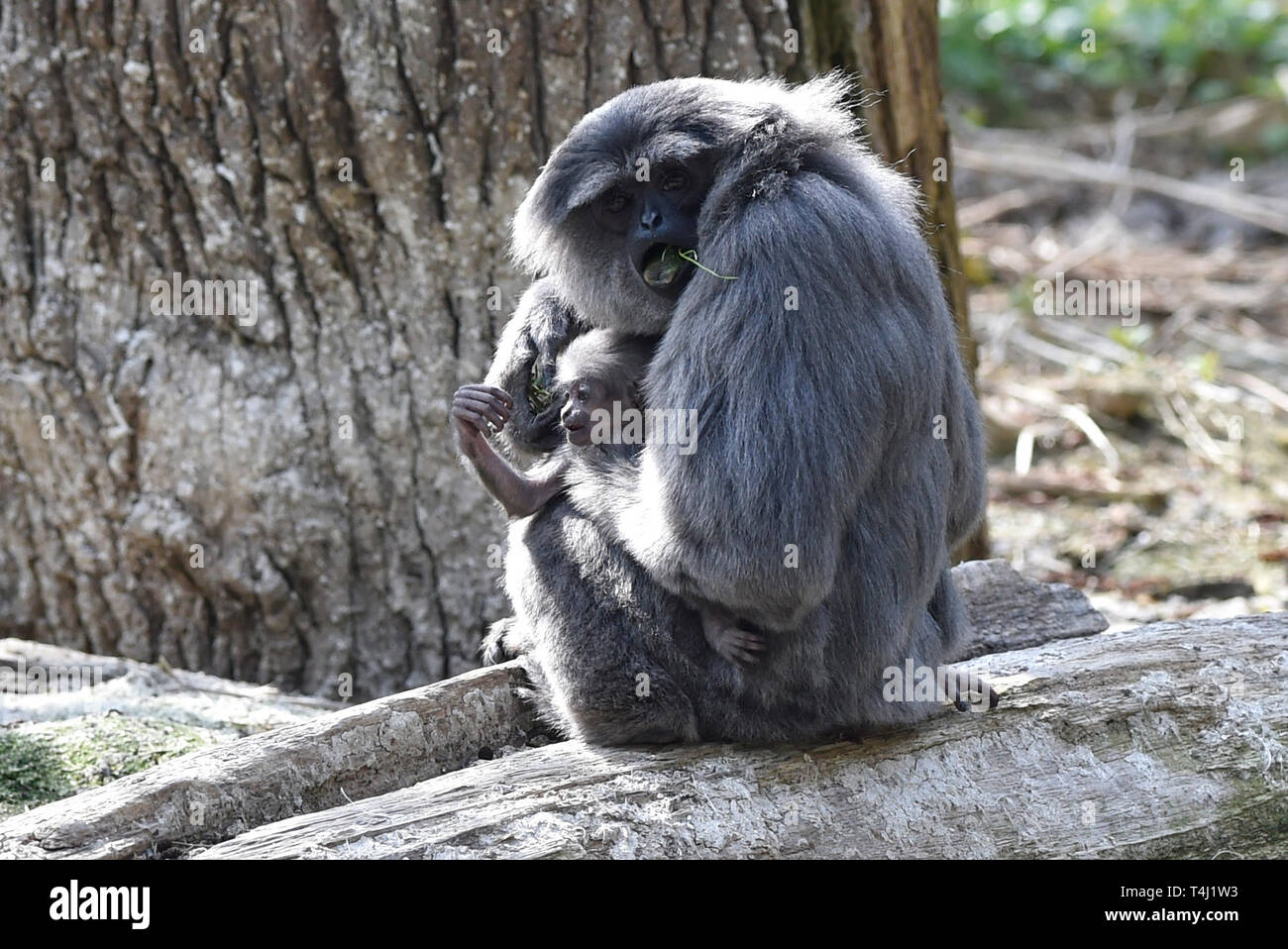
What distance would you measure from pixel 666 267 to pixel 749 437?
0.66 metres

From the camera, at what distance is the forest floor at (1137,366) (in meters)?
7.81

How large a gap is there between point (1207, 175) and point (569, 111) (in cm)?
956

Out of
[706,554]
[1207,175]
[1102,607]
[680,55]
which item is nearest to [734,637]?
[706,554]

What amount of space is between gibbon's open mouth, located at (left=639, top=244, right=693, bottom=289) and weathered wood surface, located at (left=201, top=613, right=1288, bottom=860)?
1376mm

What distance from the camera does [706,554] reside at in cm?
373

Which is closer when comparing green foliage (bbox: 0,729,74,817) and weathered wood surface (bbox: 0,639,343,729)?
green foliage (bbox: 0,729,74,817)

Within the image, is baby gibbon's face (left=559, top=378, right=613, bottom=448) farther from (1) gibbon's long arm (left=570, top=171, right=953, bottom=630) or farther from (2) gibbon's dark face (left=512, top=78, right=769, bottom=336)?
(1) gibbon's long arm (left=570, top=171, right=953, bottom=630)

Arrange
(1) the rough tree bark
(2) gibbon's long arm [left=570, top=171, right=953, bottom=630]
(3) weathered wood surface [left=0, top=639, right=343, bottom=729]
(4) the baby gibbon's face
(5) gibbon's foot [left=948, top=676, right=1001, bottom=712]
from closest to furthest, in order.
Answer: (2) gibbon's long arm [left=570, top=171, right=953, bottom=630] → (4) the baby gibbon's face → (5) gibbon's foot [left=948, top=676, right=1001, bottom=712] → (3) weathered wood surface [left=0, top=639, right=343, bottom=729] → (1) the rough tree bark

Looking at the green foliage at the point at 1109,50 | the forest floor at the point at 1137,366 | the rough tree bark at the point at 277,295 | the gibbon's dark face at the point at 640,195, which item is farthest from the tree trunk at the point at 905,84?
the green foliage at the point at 1109,50

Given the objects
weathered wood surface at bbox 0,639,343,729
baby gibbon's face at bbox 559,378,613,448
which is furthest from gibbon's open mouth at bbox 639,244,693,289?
weathered wood surface at bbox 0,639,343,729

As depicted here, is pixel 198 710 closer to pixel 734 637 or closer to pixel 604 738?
pixel 604 738

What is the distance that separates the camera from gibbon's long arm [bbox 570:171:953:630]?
3.62m
